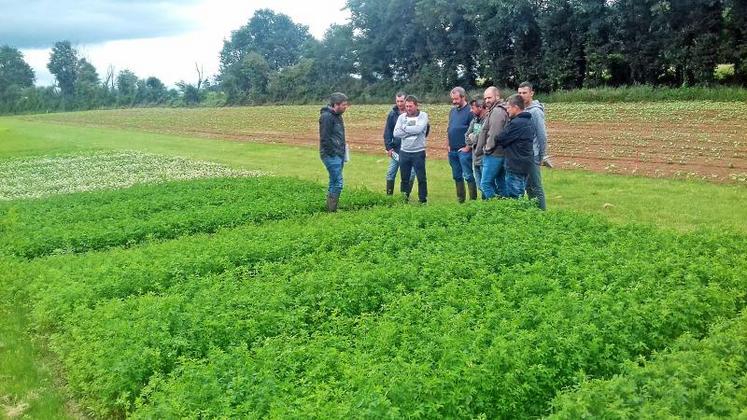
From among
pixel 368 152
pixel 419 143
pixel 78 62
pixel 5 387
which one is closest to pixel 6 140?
pixel 368 152

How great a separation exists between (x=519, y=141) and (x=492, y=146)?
0.51m

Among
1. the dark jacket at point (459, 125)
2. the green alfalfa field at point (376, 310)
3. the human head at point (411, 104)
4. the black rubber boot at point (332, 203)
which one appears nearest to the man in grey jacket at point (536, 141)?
the green alfalfa field at point (376, 310)

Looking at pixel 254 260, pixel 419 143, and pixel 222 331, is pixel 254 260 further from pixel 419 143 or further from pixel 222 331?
pixel 419 143

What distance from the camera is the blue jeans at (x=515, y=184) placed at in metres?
10.9

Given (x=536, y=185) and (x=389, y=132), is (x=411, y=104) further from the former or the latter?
(x=536, y=185)

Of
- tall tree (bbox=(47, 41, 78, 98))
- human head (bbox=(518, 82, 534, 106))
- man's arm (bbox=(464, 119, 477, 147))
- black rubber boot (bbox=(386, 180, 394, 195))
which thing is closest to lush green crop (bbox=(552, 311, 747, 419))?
human head (bbox=(518, 82, 534, 106))

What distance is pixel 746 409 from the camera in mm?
4102

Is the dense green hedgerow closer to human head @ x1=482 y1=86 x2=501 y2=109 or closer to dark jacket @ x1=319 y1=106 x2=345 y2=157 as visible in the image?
dark jacket @ x1=319 y1=106 x2=345 y2=157

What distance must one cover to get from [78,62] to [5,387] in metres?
136

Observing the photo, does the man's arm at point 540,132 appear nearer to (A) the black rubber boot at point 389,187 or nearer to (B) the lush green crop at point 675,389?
(A) the black rubber boot at point 389,187

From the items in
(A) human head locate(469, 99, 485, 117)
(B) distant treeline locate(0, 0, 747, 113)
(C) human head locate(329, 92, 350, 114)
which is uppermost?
(B) distant treeline locate(0, 0, 747, 113)

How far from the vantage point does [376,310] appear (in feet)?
22.3

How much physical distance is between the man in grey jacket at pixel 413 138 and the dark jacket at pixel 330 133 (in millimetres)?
1248

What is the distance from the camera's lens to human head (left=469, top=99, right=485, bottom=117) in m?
11.8
